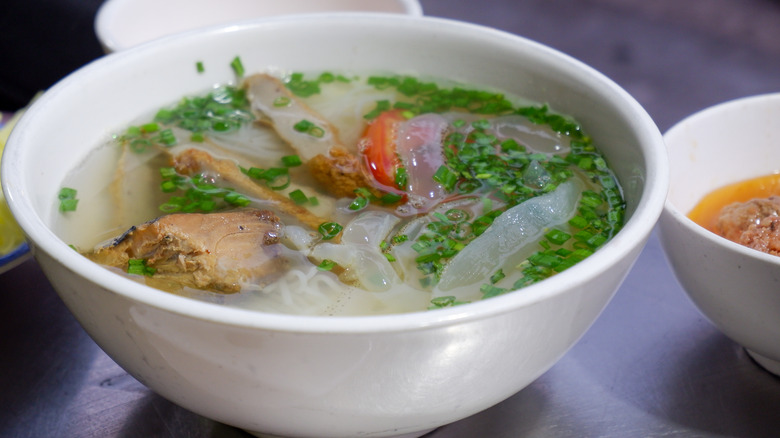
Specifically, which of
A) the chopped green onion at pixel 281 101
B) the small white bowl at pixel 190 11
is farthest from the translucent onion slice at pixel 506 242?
the small white bowl at pixel 190 11

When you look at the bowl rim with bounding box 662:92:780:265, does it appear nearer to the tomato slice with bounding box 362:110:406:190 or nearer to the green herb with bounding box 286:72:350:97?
the tomato slice with bounding box 362:110:406:190

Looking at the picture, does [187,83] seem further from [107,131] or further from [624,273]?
[624,273]

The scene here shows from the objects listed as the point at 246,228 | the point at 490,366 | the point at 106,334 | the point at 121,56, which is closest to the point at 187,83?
the point at 121,56

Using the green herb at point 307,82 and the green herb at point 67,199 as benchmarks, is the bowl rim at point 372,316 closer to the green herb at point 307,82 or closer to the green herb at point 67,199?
the green herb at point 67,199

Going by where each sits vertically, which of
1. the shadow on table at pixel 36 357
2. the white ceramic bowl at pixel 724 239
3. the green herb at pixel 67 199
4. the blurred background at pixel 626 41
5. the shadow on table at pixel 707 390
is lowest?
the blurred background at pixel 626 41

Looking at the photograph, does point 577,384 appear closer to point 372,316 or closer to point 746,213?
point 746,213

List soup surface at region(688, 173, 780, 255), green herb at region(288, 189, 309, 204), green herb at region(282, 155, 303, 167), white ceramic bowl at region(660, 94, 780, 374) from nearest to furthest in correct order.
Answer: white ceramic bowl at region(660, 94, 780, 374) → soup surface at region(688, 173, 780, 255) → green herb at region(288, 189, 309, 204) → green herb at region(282, 155, 303, 167)

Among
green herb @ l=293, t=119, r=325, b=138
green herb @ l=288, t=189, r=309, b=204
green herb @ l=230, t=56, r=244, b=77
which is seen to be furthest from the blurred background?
green herb @ l=288, t=189, r=309, b=204

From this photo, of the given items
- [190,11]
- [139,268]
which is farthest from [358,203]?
[190,11]
